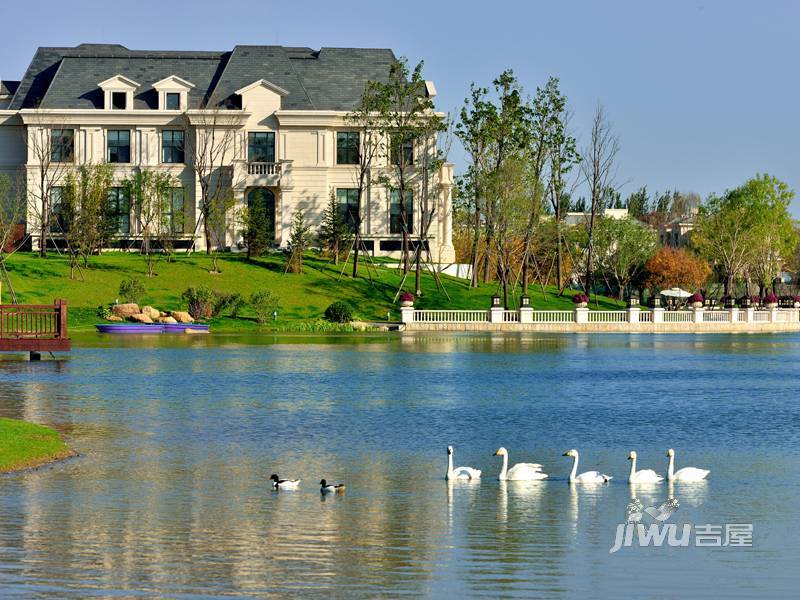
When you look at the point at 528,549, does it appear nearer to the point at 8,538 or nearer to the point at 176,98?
the point at 8,538

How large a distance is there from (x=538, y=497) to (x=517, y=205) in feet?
222

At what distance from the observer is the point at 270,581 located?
1461 cm

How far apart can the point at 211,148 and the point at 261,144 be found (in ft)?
15.0

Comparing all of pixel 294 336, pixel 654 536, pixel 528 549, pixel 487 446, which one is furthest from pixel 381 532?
pixel 294 336

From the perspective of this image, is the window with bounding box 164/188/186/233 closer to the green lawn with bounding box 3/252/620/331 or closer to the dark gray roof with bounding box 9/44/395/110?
the green lawn with bounding box 3/252/620/331

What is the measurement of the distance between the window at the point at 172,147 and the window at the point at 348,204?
39.7ft

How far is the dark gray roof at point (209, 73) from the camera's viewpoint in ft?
308

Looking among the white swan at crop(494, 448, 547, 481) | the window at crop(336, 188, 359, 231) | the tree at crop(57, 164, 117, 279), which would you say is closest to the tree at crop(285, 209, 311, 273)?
the window at crop(336, 188, 359, 231)

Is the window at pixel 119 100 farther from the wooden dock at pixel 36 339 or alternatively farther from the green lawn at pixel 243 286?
the wooden dock at pixel 36 339

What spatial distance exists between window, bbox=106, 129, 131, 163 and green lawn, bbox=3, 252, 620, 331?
336 inches

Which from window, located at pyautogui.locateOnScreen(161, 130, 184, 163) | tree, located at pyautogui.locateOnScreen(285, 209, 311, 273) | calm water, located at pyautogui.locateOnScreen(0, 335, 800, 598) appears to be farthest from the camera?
window, located at pyautogui.locateOnScreen(161, 130, 184, 163)

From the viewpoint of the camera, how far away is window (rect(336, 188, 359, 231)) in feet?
306

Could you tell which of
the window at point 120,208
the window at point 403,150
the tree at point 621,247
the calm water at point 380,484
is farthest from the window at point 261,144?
the calm water at point 380,484

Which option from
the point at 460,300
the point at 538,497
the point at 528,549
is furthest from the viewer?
the point at 460,300
